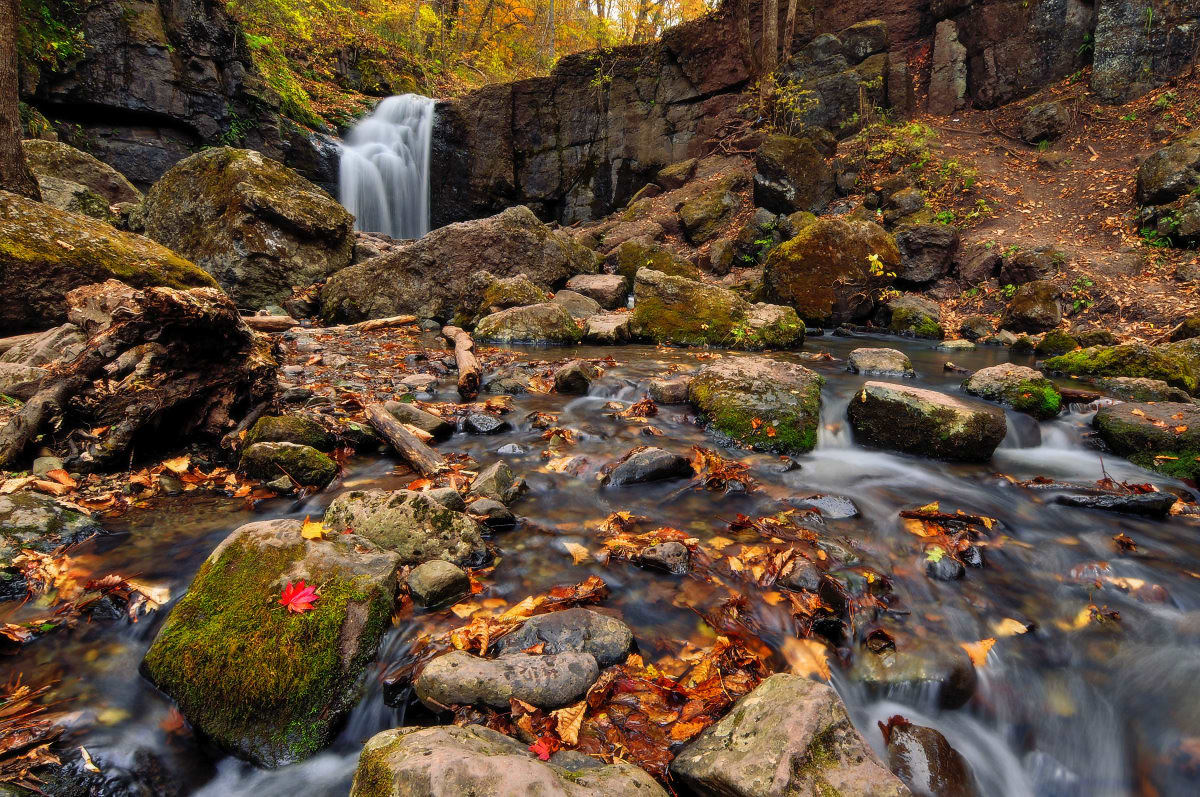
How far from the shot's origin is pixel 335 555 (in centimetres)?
259

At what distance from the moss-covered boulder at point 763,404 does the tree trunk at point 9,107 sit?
9.20m

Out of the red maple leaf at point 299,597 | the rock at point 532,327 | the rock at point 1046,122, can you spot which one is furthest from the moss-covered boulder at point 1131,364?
the rock at point 1046,122

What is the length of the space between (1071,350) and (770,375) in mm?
6982

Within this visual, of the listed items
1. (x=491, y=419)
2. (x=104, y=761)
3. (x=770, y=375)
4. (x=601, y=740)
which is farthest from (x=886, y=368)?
(x=104, y=761)

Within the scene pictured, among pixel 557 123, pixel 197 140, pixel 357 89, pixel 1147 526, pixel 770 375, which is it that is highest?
pixel 357 89

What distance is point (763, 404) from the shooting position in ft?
16.7

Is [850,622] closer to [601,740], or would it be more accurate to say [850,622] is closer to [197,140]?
[601,740]

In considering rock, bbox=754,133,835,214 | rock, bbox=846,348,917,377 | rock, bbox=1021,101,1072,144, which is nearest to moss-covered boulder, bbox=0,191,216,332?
rock, bbox=846,348,917,377

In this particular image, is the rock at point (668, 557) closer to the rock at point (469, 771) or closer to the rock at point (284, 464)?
the rock at point (469, 771)

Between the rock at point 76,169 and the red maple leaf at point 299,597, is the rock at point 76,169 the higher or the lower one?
the higher one

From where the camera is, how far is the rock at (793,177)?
14258 mm

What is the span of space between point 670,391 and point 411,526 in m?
3.65

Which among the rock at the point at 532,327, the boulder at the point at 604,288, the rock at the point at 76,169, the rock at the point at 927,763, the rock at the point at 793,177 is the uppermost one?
the rock at the point at 793,177

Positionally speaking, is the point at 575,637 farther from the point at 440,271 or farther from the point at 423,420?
the point at 440,271
